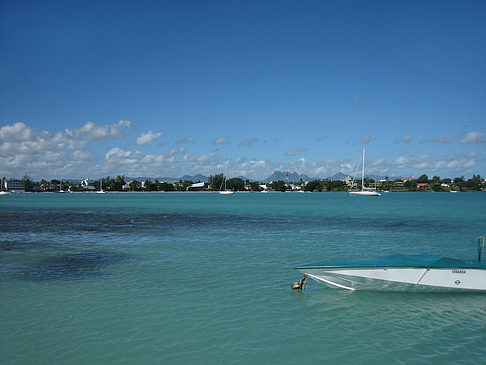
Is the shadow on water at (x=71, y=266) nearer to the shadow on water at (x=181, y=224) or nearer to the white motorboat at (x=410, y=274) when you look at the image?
the white motorboat at (x=410, y=274)

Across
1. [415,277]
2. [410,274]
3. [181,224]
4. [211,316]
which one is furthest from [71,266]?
[181,224]

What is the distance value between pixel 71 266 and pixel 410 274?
18.9m

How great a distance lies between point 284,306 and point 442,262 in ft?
23.7

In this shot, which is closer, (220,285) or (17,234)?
(220,285)

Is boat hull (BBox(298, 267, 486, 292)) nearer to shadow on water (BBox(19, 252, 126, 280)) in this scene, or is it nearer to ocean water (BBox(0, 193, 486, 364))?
ocean water (BBox(0, 193, 486, 364))

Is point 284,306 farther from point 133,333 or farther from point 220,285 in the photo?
point 133,333

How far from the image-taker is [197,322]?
1418 cm

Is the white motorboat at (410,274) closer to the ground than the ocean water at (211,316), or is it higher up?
higher up

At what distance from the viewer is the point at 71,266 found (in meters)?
23.9

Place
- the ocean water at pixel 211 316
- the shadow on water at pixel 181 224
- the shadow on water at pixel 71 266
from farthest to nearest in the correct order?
the shadow on water at pixel 181 224 < the shadow on water at pixel 71 266 < the ocean water at pixel 211 316

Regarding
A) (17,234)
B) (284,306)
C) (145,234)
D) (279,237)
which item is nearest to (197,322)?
(284,306)

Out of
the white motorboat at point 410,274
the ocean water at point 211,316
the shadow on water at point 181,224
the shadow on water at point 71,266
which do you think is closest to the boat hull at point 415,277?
the white motorboat at point 410,274

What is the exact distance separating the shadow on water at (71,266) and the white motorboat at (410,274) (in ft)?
41.6

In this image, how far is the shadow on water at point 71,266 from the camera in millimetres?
21375
